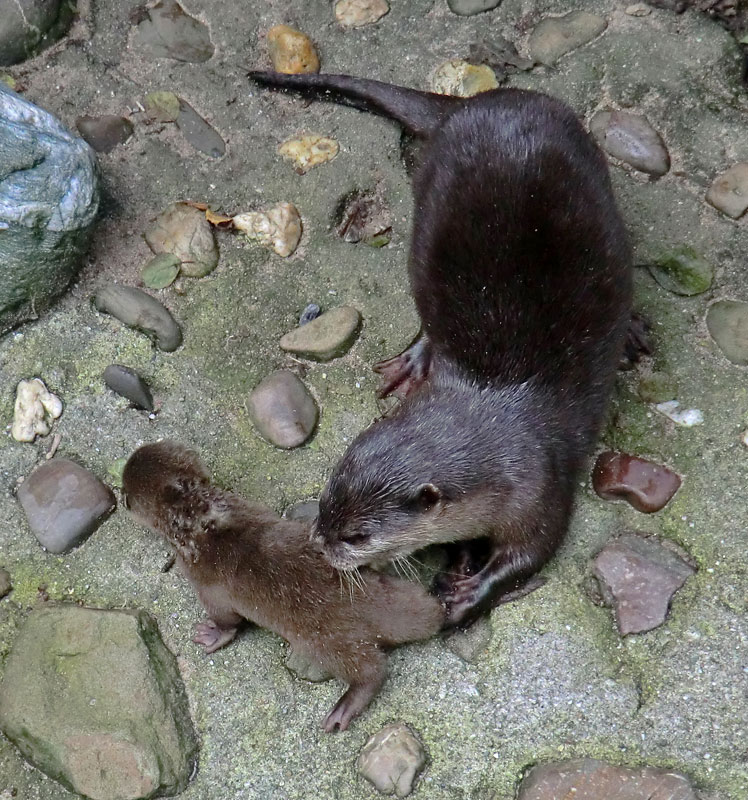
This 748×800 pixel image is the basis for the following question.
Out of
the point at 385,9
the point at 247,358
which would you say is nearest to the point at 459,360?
the point at 247,358

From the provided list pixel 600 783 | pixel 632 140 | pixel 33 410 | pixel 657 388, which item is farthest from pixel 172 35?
pixel 600 783

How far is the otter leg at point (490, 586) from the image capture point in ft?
7.07

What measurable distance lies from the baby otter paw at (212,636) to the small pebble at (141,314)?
0.80 m

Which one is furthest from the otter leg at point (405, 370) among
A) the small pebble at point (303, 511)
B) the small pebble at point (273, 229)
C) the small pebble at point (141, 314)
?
the small pebble at point (141, 314)

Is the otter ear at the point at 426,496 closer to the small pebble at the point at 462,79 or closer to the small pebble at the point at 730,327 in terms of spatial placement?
the small pebble at the point at 730,327

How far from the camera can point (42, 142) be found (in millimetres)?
2385

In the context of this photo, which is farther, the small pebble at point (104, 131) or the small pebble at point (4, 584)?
the small pebble at point (104, 131)

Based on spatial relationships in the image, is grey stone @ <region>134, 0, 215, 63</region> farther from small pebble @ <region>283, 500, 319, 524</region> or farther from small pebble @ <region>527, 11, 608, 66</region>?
small pebble @ <region>283, 500, 319, 524</region>

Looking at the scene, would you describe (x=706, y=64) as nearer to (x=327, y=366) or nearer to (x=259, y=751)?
(x=327, y=366)

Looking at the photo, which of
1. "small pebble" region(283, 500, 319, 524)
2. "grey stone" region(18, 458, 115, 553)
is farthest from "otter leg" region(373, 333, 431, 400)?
"grey stone" region(18, 458, 115, 553)

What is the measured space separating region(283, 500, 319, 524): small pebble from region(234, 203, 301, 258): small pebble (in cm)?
78

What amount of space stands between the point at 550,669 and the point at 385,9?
7.10 ft

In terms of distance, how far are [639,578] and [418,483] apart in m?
0.59

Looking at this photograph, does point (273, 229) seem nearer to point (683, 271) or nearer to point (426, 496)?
point (426, 496)
